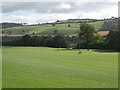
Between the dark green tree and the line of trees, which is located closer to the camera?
the line of trees

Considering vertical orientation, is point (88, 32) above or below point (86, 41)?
above

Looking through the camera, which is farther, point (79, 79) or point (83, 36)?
point (83, 36)

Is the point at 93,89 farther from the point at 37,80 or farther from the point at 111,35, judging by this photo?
the point at 111,35

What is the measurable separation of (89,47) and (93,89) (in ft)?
251

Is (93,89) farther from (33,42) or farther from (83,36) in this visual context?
(33,42)

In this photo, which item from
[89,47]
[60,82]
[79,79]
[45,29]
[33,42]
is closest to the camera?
[60,82]

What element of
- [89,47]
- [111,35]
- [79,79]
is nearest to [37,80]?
[79,79]

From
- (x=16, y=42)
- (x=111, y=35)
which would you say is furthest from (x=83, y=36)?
(x=16, y=42)

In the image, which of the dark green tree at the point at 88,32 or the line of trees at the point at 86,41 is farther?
the dark green tree at the point at 88,32

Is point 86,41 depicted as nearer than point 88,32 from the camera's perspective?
No

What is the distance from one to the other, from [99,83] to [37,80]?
4.18 meters

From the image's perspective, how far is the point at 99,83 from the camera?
20734 mm

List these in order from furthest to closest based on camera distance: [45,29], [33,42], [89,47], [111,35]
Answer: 1. [45,29]
2. [33,42]
3. [89,47]
4. [111,35]

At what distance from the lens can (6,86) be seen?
722 inches
